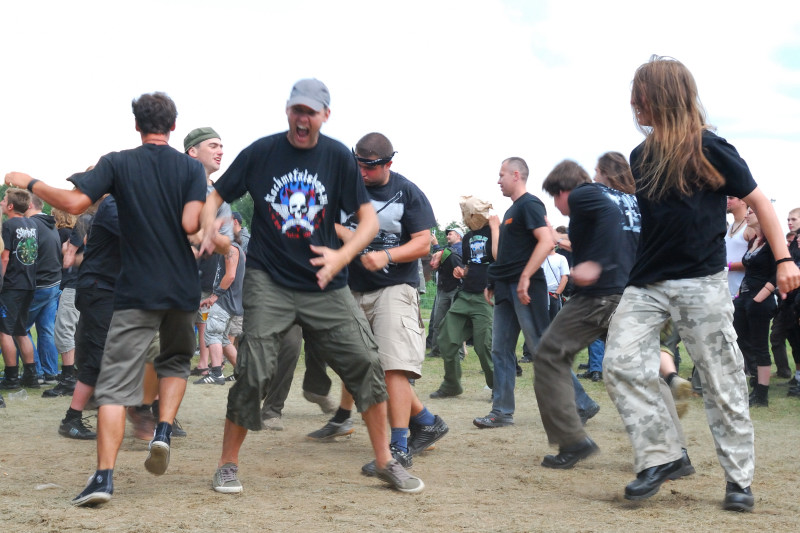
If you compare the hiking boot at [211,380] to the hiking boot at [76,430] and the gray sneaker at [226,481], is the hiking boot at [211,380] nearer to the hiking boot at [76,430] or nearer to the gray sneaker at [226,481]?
the hiking boot at [76,430]

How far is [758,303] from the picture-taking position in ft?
30.2

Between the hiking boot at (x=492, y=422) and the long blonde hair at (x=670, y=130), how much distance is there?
330 centimetres

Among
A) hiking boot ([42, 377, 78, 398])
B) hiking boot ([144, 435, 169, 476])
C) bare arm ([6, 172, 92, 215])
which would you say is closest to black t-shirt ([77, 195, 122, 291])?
bare arm ([6, 172, 92, 215])

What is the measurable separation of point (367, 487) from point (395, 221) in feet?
5.87

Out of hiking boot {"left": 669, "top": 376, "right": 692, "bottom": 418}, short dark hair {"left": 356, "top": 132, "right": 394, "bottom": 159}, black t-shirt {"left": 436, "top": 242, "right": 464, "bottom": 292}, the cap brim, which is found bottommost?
hiking boot {"left": 669, "top": 376, "right": 692, "bottom": 418}

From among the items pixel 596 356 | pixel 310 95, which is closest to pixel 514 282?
pixel 310 95

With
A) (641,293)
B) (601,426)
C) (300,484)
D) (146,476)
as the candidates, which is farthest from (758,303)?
(146,476)

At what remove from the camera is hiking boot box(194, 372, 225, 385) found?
10427 millimetres

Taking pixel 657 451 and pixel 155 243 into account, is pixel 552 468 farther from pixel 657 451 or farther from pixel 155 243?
pixel 155 243

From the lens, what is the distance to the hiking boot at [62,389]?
9047mm

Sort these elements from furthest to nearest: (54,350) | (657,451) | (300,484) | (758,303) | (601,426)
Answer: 1. (54,350)
2. (758,303)
3. (601,426)
4. (300,484)
5. (657,451)

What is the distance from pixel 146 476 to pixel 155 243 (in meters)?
1.45

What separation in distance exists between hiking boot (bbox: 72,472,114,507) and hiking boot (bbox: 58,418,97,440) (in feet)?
7.39

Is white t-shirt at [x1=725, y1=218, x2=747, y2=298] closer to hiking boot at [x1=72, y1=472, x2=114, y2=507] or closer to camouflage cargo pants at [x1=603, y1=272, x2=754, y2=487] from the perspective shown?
camouflage cargo pants at [x1=603, y1=272, x2=754, y2=487]
